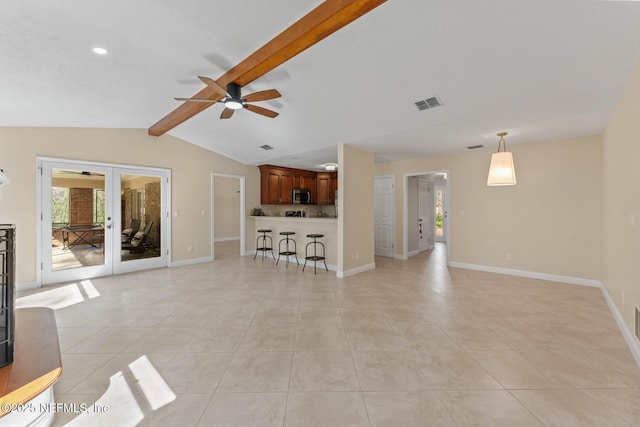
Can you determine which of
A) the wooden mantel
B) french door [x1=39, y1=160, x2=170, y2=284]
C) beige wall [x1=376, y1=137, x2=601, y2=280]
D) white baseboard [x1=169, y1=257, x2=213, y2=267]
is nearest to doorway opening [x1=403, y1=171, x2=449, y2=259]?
beige wall [x1=376, y1=137, x2=601, y2=280]

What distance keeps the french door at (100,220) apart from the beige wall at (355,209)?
3814mm

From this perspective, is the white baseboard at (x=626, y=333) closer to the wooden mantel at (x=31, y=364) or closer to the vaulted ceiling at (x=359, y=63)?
the vaulted ceiling at (x=359, y=63)

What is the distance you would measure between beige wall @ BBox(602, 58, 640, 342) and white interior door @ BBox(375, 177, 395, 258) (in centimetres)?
384

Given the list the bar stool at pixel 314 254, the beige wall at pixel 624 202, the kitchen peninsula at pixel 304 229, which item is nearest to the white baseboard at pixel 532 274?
the beige wall at pixel 624 202

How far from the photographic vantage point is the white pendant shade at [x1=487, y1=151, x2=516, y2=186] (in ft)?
14.4

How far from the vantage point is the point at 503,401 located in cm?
180

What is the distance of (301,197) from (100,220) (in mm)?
4852

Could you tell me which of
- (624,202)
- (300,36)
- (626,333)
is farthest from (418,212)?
(300,36)

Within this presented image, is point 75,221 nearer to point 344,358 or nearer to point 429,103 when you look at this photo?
point 344,358

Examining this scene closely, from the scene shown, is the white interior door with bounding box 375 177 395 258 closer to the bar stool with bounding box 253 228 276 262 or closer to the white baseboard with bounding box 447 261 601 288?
the white baseboard with bounding box 447 261 601 288

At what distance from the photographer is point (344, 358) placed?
233 cm

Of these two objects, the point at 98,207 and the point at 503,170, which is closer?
the point at 503,170

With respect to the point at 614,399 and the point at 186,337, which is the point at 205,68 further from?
the point at 614,399

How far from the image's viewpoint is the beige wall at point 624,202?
242 centimetres
